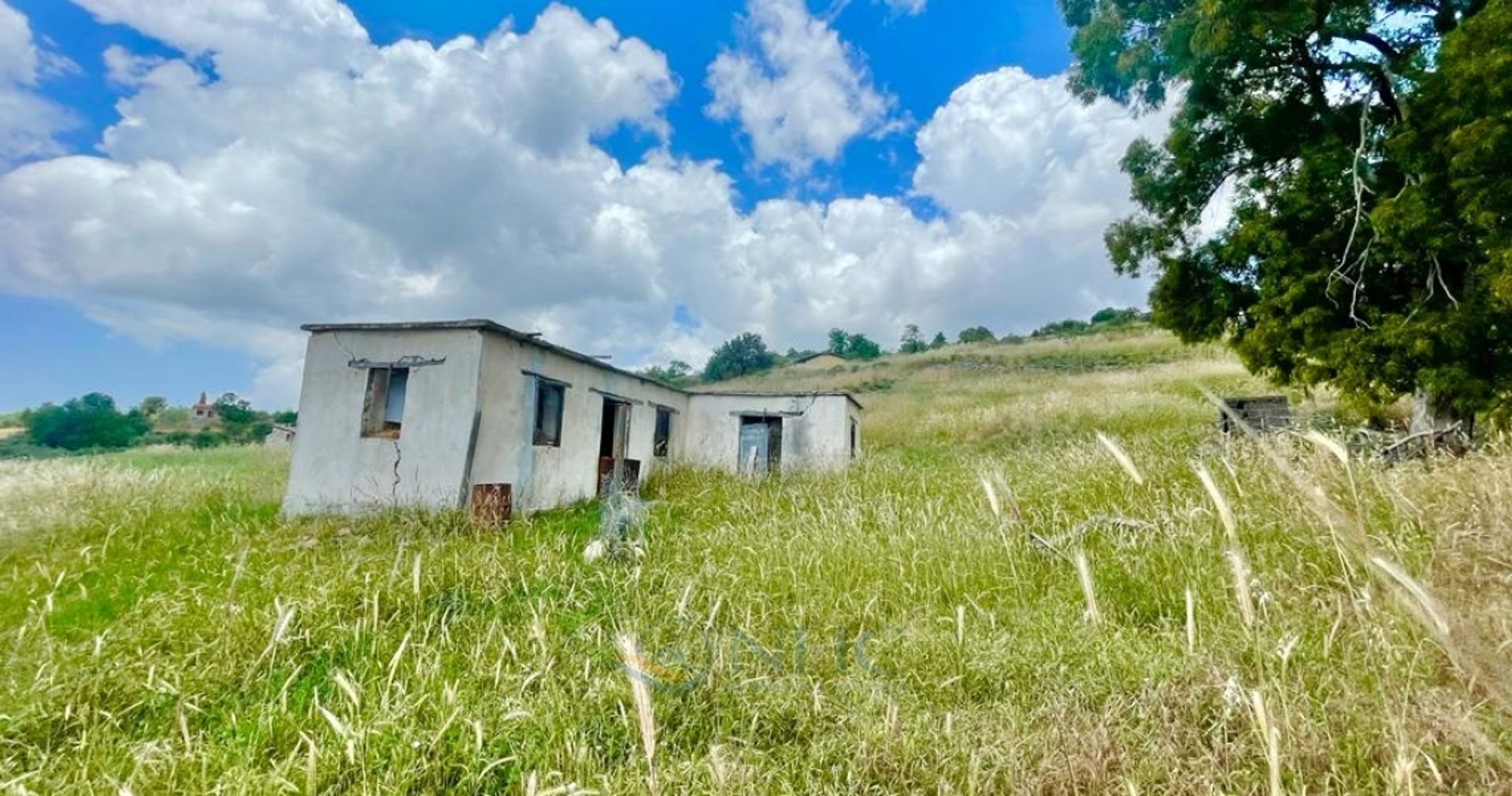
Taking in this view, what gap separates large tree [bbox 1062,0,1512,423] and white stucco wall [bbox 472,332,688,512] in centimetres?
1028

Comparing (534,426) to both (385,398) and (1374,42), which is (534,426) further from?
(1374,42)

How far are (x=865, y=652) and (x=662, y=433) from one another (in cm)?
1231

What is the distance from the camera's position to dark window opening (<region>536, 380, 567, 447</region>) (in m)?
11.4

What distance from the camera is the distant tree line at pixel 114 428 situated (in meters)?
31.7

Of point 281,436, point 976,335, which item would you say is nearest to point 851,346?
point 976,335

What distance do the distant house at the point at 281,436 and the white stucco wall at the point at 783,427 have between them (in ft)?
56.8

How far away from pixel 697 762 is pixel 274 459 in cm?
2115

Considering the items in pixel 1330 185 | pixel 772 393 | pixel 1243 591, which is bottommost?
pixel 1243 591

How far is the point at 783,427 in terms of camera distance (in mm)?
16703

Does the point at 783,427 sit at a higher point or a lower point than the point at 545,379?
lower

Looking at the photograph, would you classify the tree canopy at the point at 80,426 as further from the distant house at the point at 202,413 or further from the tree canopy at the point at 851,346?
the tree canopy at the point at 851,346

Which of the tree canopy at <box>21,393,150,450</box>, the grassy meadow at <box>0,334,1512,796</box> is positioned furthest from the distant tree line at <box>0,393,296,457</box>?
the grassy meadow at <box>0,334,1512,796</box>

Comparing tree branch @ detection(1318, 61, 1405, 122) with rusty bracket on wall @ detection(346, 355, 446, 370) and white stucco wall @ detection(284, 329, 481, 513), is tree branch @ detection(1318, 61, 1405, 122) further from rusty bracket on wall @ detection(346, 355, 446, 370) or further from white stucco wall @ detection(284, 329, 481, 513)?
rusty bracket on wall @ detection(346, 355, 446, 370)

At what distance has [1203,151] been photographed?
1070cm
